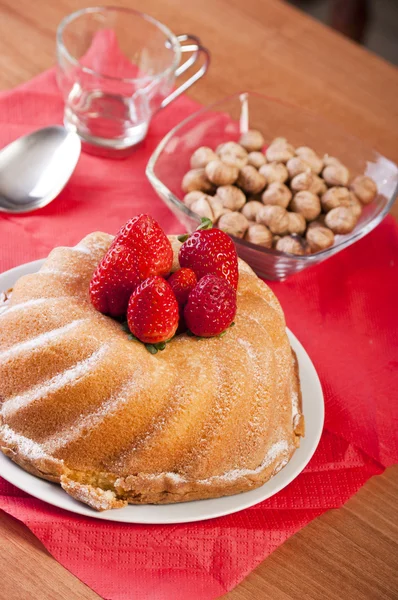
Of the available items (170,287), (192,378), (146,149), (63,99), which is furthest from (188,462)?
(63,99)

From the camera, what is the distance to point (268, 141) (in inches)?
67.0

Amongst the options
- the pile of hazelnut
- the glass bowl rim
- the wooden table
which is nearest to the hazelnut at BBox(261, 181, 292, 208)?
the pile of hazelnut

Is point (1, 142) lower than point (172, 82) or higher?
lower

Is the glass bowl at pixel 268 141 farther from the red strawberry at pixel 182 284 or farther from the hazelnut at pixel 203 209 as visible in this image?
the red strawberry at pixel 182 284

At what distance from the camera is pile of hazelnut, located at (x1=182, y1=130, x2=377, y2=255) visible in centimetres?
143

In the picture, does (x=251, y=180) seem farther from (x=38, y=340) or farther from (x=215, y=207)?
(x=38, y=340)

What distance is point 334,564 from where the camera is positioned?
1.09 metres

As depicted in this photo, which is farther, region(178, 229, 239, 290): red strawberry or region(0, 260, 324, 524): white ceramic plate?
region(178, 229, 239, 290): red strawberry

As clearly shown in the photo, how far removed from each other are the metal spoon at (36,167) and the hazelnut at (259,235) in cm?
39

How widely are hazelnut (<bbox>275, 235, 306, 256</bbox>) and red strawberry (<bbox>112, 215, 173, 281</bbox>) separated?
16.5 inches

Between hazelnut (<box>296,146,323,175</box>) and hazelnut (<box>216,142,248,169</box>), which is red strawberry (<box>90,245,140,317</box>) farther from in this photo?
hazelnut (<box>296,146,323,175</box>)

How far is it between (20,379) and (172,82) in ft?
2.83

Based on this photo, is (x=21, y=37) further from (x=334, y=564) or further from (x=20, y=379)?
(x=334, y=564)

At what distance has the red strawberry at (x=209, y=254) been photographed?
106cm
